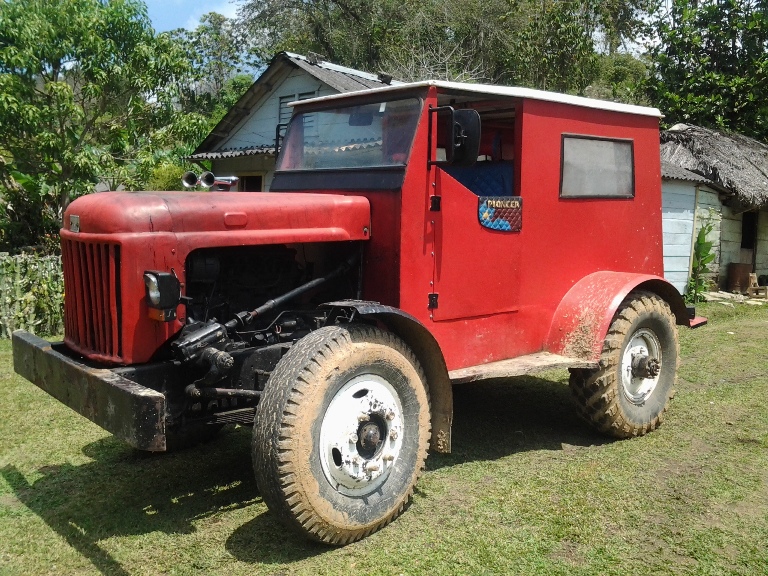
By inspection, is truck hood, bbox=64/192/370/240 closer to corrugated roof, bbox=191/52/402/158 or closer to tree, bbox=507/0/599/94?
corrugated roof, bbox=191/52/402/158

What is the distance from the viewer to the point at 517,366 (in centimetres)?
488

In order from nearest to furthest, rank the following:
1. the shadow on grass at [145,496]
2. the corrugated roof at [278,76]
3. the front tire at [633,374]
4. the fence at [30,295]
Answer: the shadow on grass at [145,496] → the front tire at [633,374] → the fence at [30,295] → the corrugated roof at [278,76]

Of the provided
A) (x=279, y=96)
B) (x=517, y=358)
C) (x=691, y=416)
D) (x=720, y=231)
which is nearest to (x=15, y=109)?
(x=279, y=96)

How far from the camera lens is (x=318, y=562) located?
368 cm

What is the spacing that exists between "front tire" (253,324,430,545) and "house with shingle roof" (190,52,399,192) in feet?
32.1

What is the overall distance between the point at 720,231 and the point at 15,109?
13023 millimetres

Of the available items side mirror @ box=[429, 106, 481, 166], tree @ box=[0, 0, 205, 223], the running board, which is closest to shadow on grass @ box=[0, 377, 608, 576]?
the running board

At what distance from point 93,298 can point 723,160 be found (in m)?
14.2

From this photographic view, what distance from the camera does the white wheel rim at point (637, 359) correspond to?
5.56 metres

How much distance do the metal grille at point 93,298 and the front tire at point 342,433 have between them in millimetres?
890

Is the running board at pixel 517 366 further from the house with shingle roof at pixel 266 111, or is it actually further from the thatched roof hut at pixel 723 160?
the thatched roof hut at pixel 723 160

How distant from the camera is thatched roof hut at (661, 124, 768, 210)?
14484 millimetres

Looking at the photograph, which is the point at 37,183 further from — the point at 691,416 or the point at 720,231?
the point at 720,231

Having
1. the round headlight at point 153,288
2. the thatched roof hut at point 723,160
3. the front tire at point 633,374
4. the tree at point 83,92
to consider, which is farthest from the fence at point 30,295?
the thatched roof hut at point 723,160
